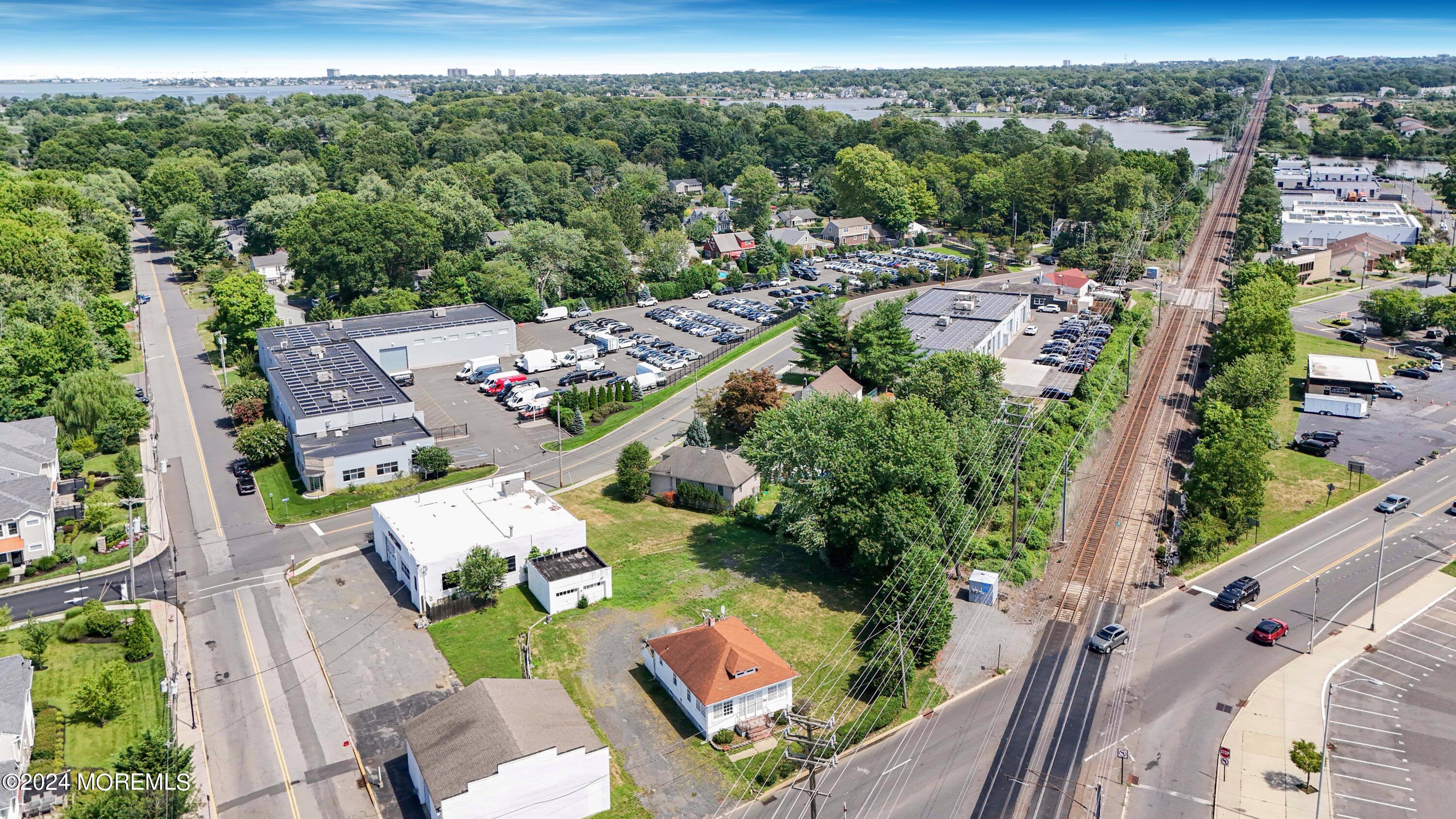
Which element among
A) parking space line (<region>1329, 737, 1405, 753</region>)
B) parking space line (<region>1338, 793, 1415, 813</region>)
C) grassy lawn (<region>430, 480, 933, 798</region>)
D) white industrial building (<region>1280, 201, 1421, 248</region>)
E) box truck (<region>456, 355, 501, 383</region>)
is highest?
white industrial building (<region>1280, 201, 1421, 248</region>)

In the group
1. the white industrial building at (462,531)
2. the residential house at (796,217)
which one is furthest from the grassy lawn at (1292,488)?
the residential house at (796,217)

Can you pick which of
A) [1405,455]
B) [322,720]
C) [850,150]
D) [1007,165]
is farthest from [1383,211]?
[322,720]

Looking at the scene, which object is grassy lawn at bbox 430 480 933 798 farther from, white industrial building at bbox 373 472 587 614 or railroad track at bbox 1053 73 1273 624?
railroad track at bbox 1053 73 1273 624

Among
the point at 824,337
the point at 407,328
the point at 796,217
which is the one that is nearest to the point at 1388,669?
the point at 824,337

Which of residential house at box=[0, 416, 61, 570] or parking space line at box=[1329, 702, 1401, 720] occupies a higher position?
residential house at box=[0, 416, 61, 570]

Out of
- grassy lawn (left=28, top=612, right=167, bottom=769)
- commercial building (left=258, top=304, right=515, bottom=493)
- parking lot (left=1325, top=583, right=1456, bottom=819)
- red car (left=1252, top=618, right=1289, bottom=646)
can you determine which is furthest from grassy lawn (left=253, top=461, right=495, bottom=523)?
parking lot (left=1325, top=583, right=1456, bottom=819)

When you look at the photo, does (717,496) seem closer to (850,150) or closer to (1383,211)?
(850,150)
